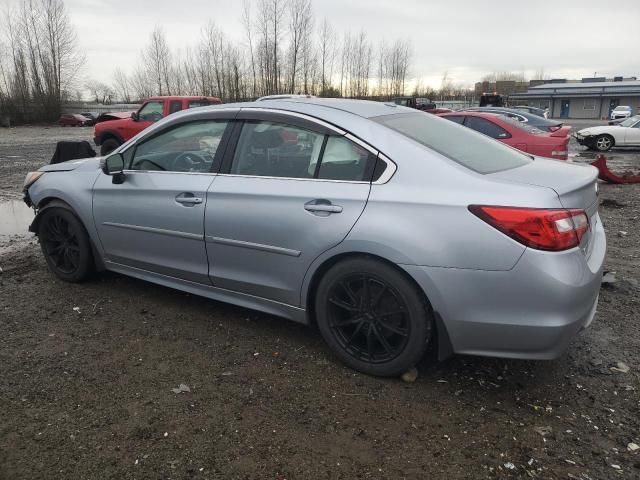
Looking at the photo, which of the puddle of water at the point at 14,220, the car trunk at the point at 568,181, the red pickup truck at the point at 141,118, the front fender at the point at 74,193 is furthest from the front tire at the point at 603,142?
the front fender at the point at 74,193

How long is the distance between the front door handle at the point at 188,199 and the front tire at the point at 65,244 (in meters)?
1.26

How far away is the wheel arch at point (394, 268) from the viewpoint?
9.20 ft

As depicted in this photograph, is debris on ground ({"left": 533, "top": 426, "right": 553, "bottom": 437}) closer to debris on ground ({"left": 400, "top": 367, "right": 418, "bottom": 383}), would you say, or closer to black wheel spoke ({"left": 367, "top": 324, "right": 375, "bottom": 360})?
debris on ground ({"left": 400, "top": 367, "right": 418, "bottom": 383})

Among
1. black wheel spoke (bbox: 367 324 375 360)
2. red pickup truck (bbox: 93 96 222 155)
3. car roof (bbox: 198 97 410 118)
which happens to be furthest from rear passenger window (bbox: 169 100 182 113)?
black wheel spoke (bbox: 367 324 375 360)

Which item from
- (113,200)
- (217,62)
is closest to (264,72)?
(217,62)

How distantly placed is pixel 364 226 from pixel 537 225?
2.92 ft

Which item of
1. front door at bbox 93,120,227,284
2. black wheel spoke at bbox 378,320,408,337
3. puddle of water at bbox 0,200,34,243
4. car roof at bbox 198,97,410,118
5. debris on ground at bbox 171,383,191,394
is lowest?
debris on ground at bbox 171,383,191,394

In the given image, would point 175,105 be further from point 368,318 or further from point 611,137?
point 611,137

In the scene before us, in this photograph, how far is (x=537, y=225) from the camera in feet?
8.27

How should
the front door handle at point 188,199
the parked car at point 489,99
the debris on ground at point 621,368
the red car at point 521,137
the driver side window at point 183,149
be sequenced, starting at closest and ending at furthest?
1. the debris on ground at point 621,368
2. the front door handle at point 188,199
3. the driver side window at point 183,149
4. the red car at point 521,137
5. the parked car at point 489,99

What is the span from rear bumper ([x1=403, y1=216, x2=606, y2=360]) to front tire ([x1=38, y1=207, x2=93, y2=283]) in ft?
9.78

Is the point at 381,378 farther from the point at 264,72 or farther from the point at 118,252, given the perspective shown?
the point at 264,72

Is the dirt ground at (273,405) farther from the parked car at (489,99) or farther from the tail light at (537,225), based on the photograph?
the parked car at (489,99)

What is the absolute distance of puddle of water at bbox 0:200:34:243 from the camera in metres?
6.57
